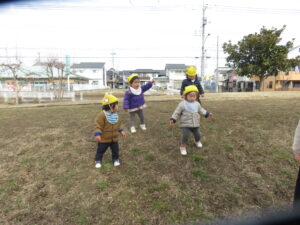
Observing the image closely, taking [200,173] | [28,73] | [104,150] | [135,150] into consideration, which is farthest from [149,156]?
[28,73]

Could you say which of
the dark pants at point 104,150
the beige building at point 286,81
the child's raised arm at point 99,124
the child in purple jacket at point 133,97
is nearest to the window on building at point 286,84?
the beige building at point 286,81

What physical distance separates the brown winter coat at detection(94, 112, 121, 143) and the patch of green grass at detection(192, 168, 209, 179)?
1.46 metres

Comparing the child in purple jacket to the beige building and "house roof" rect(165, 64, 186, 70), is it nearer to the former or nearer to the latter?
the beige building

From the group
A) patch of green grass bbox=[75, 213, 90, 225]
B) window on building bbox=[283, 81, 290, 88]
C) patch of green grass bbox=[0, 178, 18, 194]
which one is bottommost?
patch of green grass bbox=[75, 213, 90, 225]

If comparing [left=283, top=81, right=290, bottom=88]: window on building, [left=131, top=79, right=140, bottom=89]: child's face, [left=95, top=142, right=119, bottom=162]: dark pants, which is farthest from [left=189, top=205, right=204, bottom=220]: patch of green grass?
[left=283, top=81, right=290, bottom=88]: window on building

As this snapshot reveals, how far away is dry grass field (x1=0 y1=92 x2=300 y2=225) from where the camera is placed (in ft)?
7.66

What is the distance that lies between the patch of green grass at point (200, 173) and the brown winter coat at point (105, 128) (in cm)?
146

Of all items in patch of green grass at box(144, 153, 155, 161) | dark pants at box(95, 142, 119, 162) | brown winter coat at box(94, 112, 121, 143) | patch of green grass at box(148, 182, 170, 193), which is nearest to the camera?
patch of green grass at box(148, 182, 170, 193)

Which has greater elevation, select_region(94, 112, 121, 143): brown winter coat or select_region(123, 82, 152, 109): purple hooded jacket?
select_region(123, 82, 152, 109): purple hooded jacket

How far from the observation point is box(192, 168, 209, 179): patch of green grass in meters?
Answer: 2.93

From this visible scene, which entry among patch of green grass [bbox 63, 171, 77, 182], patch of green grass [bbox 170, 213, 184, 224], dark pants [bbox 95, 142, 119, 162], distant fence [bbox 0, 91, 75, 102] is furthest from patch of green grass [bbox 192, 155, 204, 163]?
distant fence [bbox 0, 91, 75, 102]

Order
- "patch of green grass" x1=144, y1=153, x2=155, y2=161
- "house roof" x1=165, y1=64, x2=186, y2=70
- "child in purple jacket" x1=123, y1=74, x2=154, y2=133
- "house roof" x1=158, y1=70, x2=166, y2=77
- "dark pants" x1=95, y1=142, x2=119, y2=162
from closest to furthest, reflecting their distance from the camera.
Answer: "dark pants" x1=95, y1=142, x2=119, y2=162 → "patch of green grass" x1=144, y1=153, x2=155, y2=161 → "child in purple jacket" x1=123, y1=74, x2=154, y2=133 → "house roof" x1=165, y1=64, x2=186, y2=70 → "house roof" x1=158, y1=70, x2=166, y2=77

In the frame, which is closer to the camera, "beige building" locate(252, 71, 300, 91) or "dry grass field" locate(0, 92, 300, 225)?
"dry grass field" locate(0, 92, 300, 225)

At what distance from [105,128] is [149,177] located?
42.7 inches
